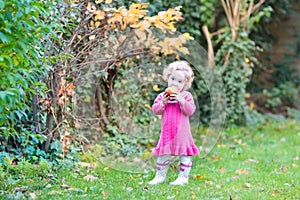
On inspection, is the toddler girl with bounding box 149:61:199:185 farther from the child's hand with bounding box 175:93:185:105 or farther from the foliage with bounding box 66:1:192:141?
the foliage with bounding box 66:1:192:141

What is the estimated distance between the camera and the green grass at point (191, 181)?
379 centimetres

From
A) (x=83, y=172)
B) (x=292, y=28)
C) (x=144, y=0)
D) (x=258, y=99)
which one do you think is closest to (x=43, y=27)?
(x=83, y=172)

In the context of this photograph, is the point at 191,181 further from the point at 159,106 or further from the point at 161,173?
the point at 159,106

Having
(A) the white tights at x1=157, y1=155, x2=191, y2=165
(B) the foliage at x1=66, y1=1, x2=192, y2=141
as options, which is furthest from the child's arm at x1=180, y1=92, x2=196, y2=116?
(B) the foliage at x1=66, y1=1, x2=192, y2=141

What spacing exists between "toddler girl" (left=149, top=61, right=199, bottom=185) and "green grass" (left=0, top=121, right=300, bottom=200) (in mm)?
150

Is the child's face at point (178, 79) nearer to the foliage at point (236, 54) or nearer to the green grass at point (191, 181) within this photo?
the green grass at point (191, 181)

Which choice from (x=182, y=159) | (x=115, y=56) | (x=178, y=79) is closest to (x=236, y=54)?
(x=115, y=56)

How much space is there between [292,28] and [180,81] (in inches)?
261

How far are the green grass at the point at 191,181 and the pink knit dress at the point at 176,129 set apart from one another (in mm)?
270

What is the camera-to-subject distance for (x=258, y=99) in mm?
9164

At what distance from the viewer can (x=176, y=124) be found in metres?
4.22

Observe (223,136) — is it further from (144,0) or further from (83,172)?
(83,172)

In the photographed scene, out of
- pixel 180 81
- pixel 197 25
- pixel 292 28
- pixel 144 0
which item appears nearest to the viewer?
pixel 180 81

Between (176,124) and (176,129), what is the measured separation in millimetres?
39
